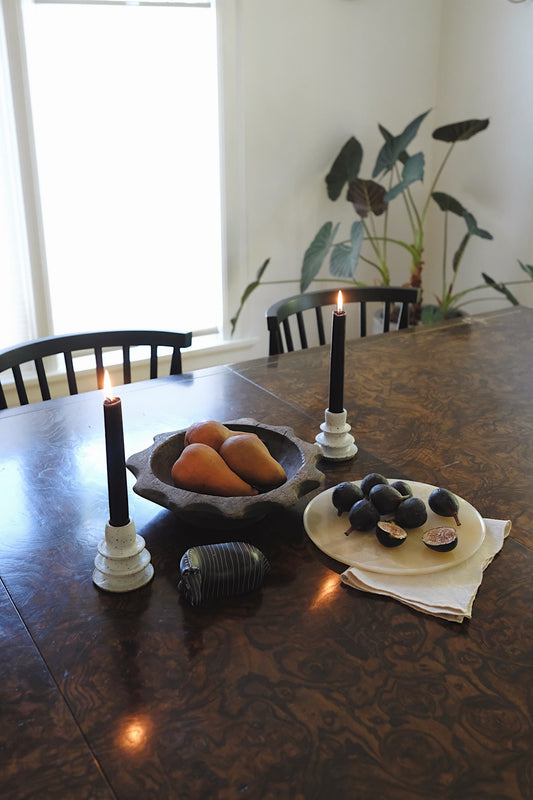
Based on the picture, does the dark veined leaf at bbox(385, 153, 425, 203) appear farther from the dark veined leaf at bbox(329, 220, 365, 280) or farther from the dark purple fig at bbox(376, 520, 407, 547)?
the dark purple fig at bbox(376, 520, 407, 547)

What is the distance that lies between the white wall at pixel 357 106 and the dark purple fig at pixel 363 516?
234 cm

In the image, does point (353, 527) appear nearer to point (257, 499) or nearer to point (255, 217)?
point (257, 499)

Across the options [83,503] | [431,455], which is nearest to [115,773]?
[83,503]

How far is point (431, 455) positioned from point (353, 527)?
33 centimetres

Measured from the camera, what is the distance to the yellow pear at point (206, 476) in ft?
3.38

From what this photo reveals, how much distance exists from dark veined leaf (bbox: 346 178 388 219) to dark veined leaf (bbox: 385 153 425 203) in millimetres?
114

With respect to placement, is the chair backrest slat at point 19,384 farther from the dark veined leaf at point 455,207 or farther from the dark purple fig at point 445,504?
the dark veined leaf at point 455,207

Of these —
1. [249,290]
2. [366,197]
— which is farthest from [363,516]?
[366,197]

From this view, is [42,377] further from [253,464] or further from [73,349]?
[253,464]

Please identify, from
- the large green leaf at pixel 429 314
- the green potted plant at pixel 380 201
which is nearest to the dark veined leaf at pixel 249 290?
the green potted plant at pixel 380 201

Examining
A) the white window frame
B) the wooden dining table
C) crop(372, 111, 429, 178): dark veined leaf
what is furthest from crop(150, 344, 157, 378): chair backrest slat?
crop(372, 111, 429, 178): dark veined leaf

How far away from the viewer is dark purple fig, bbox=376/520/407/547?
102 cm

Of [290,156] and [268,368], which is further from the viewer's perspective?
[290,156]

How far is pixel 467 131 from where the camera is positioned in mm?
3031
